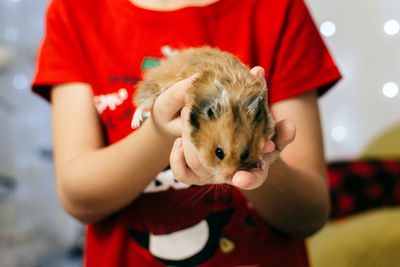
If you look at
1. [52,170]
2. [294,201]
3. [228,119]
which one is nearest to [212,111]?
[228,119]

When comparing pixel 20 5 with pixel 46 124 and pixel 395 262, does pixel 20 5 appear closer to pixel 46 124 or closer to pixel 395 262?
pixel 46 124

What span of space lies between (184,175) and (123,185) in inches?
7.2

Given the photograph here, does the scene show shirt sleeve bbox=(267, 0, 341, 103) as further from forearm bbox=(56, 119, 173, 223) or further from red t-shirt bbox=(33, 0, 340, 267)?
forearm bbox=(56, 119, 173, 223)

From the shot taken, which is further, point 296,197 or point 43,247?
point 43,247

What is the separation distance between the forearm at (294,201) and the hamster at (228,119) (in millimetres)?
111

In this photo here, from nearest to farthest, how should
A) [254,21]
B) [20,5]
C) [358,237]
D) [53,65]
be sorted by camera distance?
[254,21] → [53,65] → [358,237] → [20,5]

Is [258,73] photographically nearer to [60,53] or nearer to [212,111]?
[212,111]

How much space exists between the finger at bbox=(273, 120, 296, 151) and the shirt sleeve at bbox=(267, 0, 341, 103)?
0.09 m

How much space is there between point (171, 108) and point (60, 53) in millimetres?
286

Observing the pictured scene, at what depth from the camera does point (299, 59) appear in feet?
1.49

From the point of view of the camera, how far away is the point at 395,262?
84 centimetres

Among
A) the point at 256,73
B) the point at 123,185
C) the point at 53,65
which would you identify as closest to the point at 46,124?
the point at 53,65

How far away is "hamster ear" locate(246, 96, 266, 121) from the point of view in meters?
0.29

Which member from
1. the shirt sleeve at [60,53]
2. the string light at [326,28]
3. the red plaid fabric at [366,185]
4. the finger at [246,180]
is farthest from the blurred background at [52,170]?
the finger at [246,180]
